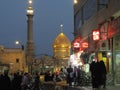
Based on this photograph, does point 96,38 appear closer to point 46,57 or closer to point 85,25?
point 85,25

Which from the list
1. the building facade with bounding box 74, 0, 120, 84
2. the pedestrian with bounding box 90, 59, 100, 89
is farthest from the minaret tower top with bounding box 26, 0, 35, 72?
the pedestrian with bounding box 90, 59, 100, 89

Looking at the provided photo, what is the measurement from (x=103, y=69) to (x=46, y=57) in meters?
96.5

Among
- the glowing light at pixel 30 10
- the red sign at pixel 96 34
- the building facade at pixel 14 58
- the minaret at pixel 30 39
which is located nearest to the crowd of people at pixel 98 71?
the red sign at pixel 96 34

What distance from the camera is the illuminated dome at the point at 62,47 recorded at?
11462 cm

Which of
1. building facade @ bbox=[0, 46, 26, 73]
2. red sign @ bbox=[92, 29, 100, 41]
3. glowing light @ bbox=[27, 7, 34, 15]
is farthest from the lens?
building facade @ bbox=[0, 46, 26, 73]

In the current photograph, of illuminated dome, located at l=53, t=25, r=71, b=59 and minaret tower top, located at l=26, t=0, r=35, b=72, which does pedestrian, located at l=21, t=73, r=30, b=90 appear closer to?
minaret tower top, located at l=26, t=0, r=35, b=72

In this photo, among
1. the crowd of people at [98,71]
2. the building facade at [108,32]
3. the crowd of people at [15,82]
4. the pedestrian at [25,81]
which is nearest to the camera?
the crowd of people at [15,82]

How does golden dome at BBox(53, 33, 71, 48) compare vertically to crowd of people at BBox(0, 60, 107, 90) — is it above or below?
above

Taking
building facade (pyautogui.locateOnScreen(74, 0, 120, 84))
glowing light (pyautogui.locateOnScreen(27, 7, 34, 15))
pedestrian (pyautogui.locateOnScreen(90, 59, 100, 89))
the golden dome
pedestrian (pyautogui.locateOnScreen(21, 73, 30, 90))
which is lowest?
pedestrian (pyautogui.locateOnScreen(21, 73, 30, 90))

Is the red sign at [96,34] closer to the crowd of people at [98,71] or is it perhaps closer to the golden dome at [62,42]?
the crowd of people at [98,71]

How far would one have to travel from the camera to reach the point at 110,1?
39.3 metres

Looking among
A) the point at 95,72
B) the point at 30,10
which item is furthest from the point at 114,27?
the point at 30,10

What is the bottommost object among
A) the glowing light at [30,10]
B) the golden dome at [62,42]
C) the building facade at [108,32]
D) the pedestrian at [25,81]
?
the pedestrian at [25,81]

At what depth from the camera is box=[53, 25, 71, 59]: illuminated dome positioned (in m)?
115
